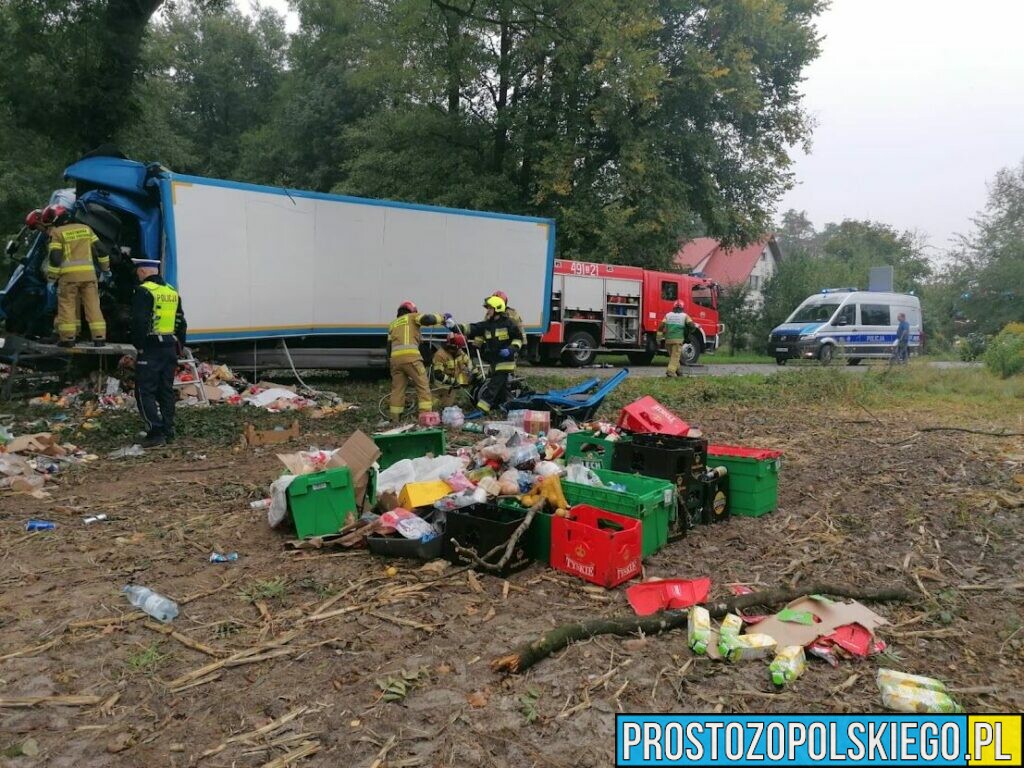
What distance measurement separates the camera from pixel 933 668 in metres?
3.01

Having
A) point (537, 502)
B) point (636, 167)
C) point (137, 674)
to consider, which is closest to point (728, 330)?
point (636, 167)

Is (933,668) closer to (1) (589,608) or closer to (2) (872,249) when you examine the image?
(1) (589,608)

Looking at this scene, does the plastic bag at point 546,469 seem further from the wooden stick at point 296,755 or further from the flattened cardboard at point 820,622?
the wooden stick at point 296,755

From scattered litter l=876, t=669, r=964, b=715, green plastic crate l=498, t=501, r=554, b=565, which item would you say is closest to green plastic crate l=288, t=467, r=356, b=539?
green plastic crate l=498, t=501, r=554, b=565

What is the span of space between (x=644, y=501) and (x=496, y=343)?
5.29 metres

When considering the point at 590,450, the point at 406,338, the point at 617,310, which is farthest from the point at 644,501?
the point at 617,310

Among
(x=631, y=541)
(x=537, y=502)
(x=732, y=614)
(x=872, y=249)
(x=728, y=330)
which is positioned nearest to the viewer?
(x=732, y=614)

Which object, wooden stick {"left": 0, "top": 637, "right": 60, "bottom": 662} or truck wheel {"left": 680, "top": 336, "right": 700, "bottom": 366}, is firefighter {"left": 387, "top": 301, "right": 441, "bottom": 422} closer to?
wooden stick {"left": 0, "top": 637, "right": 60, "bottom": 662}

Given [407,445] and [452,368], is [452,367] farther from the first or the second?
[407,445]

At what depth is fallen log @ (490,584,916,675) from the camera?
2946 millimetres

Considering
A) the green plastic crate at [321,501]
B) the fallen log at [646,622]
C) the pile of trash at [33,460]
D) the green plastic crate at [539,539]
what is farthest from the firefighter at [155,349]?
the fallen log at [646,622]

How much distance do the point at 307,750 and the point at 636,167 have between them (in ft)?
63.2

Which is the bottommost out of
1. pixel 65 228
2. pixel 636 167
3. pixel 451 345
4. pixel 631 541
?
pixel 631 541

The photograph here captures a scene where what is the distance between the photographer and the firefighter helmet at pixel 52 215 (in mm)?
8680
